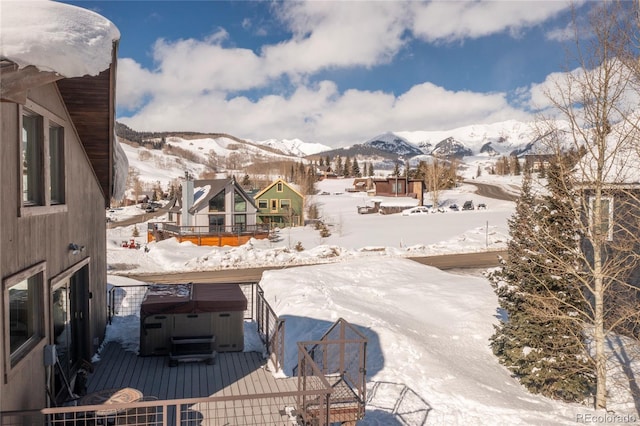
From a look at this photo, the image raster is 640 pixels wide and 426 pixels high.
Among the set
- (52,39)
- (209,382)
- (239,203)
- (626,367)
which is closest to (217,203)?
(239,203)

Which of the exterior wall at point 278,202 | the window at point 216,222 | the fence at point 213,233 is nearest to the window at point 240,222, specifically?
the fence at point 213,233

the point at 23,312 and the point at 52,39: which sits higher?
the point at 52,39

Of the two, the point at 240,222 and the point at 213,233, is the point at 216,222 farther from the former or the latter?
the point at 240,222

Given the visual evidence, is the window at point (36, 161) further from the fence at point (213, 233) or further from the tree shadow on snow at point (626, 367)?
the fence at point (213, 233)

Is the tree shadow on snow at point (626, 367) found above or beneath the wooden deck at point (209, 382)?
beneath

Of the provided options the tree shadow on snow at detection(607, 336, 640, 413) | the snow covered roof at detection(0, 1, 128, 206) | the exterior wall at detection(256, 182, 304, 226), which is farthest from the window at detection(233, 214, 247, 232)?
the snow covered roof at detection(0, 1, 128, 206)

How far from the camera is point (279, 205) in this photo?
52.9m

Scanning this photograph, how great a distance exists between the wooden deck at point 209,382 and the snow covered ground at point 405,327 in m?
1.05

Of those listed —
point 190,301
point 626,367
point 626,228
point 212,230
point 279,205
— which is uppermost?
point 626,228

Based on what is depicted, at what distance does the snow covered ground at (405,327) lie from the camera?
10438 millimetres

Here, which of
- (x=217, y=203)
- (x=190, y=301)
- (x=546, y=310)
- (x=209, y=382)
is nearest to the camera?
(x=209, y=382)

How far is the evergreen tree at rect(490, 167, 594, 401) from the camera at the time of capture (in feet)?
38.5

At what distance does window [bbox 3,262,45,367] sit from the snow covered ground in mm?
4709

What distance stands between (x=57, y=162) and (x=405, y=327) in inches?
427
